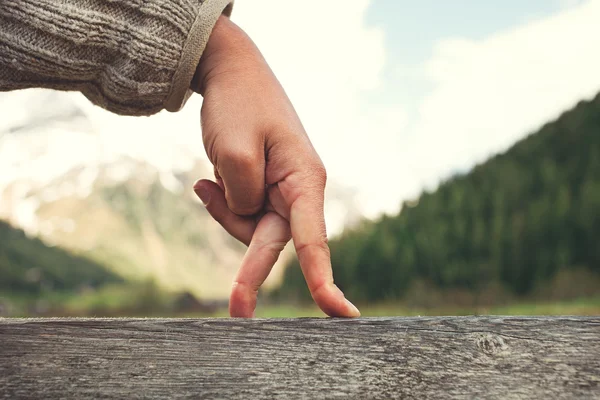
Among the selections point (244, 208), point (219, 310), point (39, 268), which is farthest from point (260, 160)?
point (39, 268)

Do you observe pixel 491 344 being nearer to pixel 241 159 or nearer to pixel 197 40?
pixel 241 159

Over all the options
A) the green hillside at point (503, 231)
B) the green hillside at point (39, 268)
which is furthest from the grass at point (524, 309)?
the green hillside at point (39, 268)

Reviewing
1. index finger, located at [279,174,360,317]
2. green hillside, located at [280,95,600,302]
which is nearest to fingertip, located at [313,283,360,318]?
index finger, located at [279,174,360,317]

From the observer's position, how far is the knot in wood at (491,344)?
96 cm

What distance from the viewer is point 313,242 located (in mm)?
1216

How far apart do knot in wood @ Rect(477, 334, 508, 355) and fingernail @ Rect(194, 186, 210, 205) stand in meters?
0.82

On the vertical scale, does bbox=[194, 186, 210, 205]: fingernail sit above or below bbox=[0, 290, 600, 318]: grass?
below

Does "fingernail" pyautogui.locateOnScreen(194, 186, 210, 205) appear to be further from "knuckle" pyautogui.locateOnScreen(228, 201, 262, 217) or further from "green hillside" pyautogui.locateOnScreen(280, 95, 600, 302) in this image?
"green hillside" pyautogui.locateOnScreen(280, 95, 600, 302)

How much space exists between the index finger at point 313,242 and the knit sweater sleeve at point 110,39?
41 centimetres

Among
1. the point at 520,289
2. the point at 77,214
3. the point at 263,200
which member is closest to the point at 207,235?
the point at 77,214

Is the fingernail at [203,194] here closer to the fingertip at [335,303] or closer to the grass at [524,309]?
the fingertip at [335,303]

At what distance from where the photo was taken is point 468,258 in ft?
38.9

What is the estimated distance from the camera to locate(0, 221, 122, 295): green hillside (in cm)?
A: 3509

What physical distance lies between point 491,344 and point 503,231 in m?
11.2
